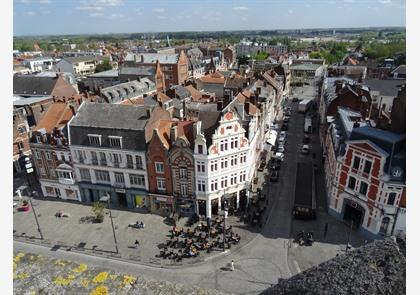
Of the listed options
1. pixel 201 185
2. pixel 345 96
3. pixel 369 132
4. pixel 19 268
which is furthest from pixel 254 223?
pixel 345 96

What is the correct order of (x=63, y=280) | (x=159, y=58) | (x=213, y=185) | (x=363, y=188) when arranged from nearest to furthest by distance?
(x=63, y=280)
(x=363, y=188)
(x=213, y=185)
(x=159, y=58)

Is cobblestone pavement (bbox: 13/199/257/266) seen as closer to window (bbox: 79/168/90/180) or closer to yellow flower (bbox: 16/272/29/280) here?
window (bbox: 79/168/90/180)

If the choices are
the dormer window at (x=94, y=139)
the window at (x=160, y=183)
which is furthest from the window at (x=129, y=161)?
the dormer window at (x=94, y=139)

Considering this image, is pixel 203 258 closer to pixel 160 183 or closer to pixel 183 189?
pixel 183 189

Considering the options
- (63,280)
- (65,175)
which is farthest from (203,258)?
(65,175)

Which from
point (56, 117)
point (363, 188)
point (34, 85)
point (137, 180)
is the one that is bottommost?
point (137, 180)

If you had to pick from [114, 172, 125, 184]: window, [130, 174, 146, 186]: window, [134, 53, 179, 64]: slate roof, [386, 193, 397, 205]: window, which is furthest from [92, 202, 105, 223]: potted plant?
[134, 53, 179, 64]: slate roof
